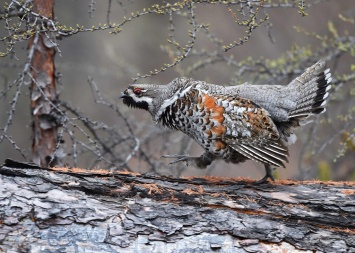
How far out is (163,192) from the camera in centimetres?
429

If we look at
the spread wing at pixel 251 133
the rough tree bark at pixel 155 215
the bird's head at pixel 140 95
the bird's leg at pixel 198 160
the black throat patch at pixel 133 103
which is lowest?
the rough tree bark at pixel 155 215

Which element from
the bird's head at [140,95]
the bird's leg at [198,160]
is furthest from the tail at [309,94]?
the bird's head at [140,95]

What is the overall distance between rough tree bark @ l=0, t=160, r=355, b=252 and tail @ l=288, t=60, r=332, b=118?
3.23 feet

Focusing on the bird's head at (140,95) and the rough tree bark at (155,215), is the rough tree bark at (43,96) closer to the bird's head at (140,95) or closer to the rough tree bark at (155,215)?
the bird's head at (140,95)

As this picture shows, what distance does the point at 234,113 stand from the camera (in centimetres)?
482

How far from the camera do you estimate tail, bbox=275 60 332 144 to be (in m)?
5.27

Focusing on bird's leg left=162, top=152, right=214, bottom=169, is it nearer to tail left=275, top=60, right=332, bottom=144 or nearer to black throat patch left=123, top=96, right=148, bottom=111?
black throat patch left=123, top=96, right=148, bottom=111

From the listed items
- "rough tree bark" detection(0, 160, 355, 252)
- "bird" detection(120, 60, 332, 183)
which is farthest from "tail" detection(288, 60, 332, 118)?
"rough tree bark" detection(0, 160, 355, 252)

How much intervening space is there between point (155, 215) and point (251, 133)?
1.29 m

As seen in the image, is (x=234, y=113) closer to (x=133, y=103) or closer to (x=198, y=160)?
(x=198, y=160)

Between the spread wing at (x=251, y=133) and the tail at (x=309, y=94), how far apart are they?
44 cm

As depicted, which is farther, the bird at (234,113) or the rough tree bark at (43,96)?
the rough tree bark at (43,96)

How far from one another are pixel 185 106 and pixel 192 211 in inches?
42.7

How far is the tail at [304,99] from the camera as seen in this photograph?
5273 mm
